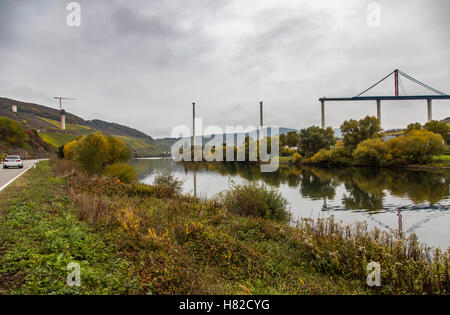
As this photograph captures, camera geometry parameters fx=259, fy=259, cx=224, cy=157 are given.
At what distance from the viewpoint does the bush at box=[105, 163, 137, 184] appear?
23.2 meters

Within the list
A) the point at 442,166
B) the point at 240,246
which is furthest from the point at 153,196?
the point at 442,166

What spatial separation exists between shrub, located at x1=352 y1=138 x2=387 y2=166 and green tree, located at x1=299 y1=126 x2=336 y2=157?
14441 millimetres

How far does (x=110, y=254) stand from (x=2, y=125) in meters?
84.1

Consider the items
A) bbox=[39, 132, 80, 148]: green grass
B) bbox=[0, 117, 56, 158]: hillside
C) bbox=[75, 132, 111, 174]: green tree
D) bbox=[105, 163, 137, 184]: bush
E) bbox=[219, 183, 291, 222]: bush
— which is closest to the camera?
bbox=[219, 183, 291, 222]: bush

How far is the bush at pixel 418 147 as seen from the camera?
50031mm

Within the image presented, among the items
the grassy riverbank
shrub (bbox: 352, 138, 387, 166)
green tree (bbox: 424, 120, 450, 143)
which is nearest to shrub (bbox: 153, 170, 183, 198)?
the grassy riverbank

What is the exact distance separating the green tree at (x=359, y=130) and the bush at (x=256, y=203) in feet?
195

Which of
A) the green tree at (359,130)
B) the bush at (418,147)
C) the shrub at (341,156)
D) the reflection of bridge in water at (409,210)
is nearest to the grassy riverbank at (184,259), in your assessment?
the reflection of bridge in water at (409,210)

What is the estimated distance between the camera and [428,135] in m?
50.9

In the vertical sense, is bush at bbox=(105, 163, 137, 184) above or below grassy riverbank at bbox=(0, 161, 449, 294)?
above

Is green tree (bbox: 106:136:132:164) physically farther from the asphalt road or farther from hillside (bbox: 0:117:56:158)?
hillside (bbox: 0:117:56:158)

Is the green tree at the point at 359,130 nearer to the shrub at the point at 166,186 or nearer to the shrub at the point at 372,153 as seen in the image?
the shrub at the point at 372,153

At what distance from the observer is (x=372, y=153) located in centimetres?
5509
